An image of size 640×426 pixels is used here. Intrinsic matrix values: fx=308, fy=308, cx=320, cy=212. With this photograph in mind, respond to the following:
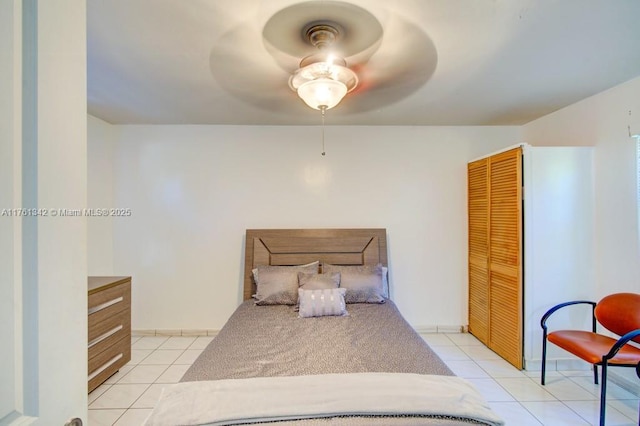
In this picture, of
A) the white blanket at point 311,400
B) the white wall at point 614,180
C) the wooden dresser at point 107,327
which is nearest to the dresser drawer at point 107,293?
the wooden dresser at point 107,327

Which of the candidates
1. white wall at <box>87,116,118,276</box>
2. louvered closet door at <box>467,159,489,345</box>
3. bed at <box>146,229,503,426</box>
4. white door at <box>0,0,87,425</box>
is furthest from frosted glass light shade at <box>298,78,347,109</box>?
white wall at <box>87,116,118,276</box>

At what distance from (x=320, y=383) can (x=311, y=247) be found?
194 cm

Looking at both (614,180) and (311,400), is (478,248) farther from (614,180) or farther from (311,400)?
(311,400)

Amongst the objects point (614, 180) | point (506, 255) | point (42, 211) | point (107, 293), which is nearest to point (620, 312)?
point (506, 255)

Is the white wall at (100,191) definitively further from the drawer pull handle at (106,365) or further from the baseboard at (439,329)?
the baseboard at (439,329)

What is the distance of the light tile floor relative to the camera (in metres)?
2.12

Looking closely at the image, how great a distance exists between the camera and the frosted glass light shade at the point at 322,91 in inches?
70.7

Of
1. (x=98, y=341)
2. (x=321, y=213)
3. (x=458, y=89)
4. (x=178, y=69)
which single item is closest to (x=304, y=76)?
(x=178, y=69)

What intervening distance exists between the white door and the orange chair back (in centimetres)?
316

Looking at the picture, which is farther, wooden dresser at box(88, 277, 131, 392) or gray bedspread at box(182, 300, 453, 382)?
wooden dresser at box(88, 277, 131, 392)

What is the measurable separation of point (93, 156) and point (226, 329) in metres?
2.41

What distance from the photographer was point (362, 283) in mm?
2988

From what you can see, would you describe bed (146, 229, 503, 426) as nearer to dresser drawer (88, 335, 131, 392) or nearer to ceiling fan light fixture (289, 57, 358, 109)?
dresser drawer (88, 335, 131, 392)

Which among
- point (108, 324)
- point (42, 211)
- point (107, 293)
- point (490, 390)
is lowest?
point (490, 390)
